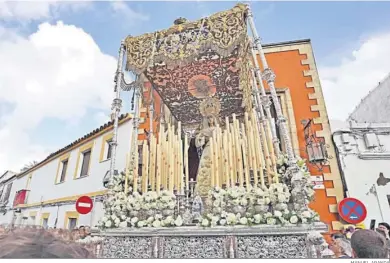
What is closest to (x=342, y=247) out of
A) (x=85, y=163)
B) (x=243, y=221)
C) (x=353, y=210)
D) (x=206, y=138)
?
(x=353, y=210)

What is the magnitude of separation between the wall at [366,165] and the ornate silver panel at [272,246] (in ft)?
10.4

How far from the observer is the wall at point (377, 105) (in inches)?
287

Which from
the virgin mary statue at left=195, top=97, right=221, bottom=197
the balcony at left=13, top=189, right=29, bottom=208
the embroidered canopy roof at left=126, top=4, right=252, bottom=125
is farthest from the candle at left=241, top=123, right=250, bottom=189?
the balcony at left=13, top=189, right=29, bottom=208

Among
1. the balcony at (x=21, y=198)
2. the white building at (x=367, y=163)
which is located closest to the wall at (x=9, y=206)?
the balcony at (x=21, y=198)

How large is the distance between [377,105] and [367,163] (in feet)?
12.6

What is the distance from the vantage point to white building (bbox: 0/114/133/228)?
7.67m

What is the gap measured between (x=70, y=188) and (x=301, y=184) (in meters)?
8.85

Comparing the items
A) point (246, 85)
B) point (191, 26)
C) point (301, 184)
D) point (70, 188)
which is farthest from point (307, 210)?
point (70, 188)

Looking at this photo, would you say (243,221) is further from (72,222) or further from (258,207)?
Result: (72,222)

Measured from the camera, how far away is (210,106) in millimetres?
5238

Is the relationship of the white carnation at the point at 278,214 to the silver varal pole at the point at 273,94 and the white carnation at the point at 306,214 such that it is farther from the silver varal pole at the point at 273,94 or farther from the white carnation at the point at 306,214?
the silver varal pole at the point at 273,94

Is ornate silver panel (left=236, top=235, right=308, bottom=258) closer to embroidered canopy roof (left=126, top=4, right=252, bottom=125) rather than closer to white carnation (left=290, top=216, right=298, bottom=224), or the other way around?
white carnation (left=290, top=216, right=298, bottom=224)

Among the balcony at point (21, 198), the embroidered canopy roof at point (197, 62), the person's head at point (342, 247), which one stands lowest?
the person's head at point (342, 247)

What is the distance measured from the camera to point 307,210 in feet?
8.26
